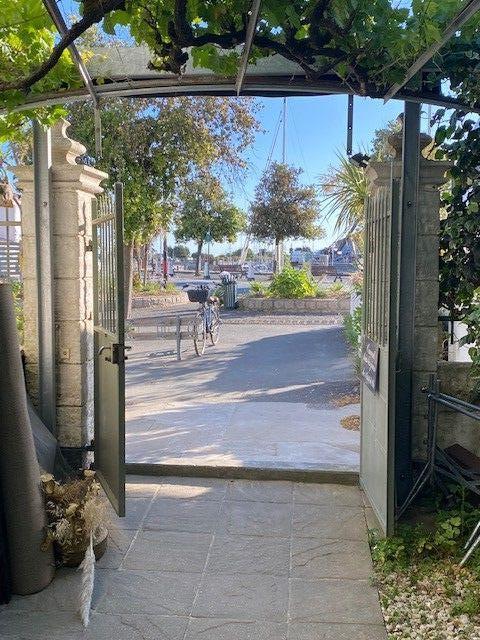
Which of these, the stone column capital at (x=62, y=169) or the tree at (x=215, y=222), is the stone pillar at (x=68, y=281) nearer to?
the stone column capital at (x=62, y=169)

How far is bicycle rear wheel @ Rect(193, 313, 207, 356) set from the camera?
10.8 m

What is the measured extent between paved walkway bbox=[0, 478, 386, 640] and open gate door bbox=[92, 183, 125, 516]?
39cm

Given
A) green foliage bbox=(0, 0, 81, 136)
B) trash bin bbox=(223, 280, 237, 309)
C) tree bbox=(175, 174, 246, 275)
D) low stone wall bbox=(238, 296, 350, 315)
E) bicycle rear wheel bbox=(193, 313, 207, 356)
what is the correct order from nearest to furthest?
green foliage bbox=(0, 0, 81, 136)
bicycle rear wheel bbox=(193, 313, 207, 356)
low stone wall bbox=(238, 296, 350, 315)
trash bin bbox=(223, 280, 237, 309)
tree bbox=(175, 174, 246, 275)

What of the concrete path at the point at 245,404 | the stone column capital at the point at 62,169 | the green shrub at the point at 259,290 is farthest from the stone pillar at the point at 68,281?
the green shrub at the point at 259,290

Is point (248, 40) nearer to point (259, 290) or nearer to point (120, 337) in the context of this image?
point (120, 337)

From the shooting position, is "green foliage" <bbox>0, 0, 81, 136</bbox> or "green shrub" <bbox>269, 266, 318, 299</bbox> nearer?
"green foliage" <bbox>0, 0, 81, 136</bbox>

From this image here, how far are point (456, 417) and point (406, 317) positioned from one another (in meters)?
0.77

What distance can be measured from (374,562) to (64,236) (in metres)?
2.92

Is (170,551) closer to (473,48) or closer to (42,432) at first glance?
(42,432)

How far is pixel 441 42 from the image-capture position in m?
2.63

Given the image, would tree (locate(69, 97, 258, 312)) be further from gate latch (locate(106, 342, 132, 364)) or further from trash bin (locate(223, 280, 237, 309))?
gate latch (locate(106, 342, 132, 364))

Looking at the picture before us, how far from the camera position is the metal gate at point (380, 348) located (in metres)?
3.35

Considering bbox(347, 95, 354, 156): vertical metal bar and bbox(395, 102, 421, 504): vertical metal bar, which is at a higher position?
bbox(347, 95, 354, 156): vertical metal bar

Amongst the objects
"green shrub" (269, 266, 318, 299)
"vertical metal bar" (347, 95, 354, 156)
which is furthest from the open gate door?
"green shrub" (269, 266, 318, 299)
